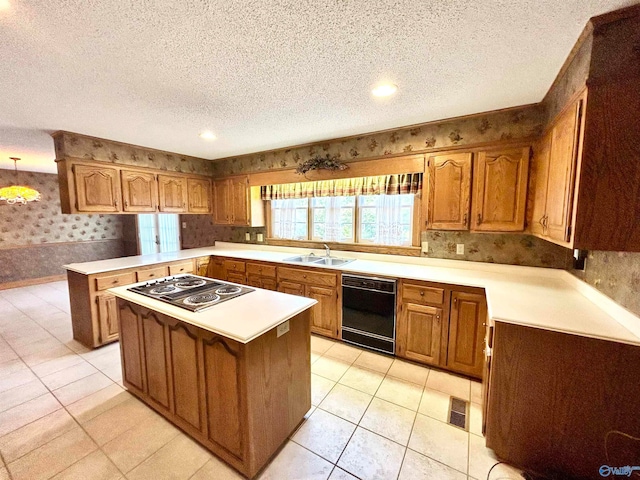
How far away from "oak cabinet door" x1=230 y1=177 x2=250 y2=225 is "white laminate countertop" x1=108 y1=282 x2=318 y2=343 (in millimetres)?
2355

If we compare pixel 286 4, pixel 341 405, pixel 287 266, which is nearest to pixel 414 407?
pixel 341 405

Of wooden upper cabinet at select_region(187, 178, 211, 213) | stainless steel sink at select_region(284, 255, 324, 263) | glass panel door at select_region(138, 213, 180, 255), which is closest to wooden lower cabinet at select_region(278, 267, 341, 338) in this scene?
stainless steel sink at select_region(284, 255, 324, 263)

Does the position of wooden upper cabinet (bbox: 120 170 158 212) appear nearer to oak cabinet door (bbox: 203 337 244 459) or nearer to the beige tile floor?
the beige tile floor

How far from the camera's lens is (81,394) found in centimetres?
221

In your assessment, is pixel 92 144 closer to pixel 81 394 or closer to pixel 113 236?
pixel 81 394

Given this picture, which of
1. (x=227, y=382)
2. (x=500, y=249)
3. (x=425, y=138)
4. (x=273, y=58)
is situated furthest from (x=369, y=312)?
(x=273, y=58)

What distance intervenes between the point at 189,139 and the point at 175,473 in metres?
3.29

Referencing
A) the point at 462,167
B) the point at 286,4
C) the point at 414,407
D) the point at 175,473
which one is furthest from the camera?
the point at 462,167

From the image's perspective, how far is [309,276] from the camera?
3166 millimetres

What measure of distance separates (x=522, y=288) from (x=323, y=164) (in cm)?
243

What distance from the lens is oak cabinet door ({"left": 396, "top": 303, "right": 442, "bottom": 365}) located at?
2.45 metres

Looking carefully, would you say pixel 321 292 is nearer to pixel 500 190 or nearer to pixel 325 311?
pixel 325 311

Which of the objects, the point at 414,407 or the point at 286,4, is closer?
the point at 286,4

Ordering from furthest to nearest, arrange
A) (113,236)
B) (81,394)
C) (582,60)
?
(113,236), (81,394), (582,60)
